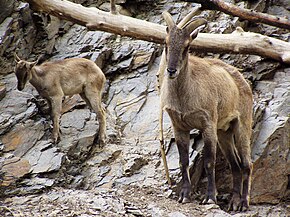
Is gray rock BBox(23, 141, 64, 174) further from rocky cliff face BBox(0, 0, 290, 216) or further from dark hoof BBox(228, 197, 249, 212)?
dark hoof BBox(228, 197, 249, 212)

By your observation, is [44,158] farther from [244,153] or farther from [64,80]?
[244,153]

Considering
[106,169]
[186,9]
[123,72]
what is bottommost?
[106,169]

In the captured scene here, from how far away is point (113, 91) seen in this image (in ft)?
34.7

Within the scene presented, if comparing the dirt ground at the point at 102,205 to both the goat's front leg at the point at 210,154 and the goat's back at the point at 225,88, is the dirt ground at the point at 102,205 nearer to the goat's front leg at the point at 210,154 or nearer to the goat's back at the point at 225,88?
the goat's front leg at the point at 210,154

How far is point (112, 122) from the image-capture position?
991cm

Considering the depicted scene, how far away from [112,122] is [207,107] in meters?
3.10

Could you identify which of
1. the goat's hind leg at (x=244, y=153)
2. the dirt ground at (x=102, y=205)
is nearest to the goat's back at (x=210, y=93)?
the goat's hind leg at (x=244, y=153)

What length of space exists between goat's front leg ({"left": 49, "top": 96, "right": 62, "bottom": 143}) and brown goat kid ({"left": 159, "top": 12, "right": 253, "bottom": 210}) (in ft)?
7.37

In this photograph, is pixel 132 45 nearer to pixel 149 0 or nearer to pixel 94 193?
pixel 149 0

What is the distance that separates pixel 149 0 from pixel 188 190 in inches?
249

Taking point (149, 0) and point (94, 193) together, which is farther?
point (149, 0)

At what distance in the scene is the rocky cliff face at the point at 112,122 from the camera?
25.9ft

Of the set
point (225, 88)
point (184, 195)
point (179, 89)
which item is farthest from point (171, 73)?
point (184, 195)

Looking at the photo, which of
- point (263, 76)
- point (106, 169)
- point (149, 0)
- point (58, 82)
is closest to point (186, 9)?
point (149, 0)
